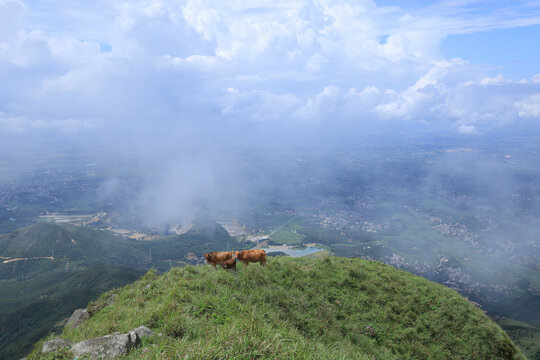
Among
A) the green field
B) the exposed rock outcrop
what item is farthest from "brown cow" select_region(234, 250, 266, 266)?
the green field

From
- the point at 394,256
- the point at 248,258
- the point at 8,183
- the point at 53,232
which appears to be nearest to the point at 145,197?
the point at 53,232

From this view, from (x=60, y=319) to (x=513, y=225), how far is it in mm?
154765

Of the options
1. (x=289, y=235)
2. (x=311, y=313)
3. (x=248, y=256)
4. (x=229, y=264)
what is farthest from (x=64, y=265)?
(x=311, y=313)

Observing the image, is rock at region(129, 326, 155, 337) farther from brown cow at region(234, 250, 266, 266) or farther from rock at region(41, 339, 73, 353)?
brown cow at region(234, 250, 266, 266)

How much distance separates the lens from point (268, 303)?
1009 centimetres

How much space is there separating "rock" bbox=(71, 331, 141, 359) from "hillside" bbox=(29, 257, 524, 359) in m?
0.21

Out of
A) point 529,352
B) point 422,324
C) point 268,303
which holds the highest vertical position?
point 268,303

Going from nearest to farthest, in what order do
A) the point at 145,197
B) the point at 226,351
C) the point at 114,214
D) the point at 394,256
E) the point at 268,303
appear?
the point at 226,351 → the point at 268,303 → the point at 394,256 → the point at 114,214 → the point at 145,197

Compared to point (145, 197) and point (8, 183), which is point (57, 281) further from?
point (8, 183)

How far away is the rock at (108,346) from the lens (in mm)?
5609

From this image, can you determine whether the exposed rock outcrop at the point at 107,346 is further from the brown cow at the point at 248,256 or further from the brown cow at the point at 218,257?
the brown cow at the point at 248,256

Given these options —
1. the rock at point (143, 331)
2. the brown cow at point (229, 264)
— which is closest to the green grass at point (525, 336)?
the brown cow at point (229, 264)

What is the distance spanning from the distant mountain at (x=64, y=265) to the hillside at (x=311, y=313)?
129 feet

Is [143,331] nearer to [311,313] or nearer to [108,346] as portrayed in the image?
[108,346]
